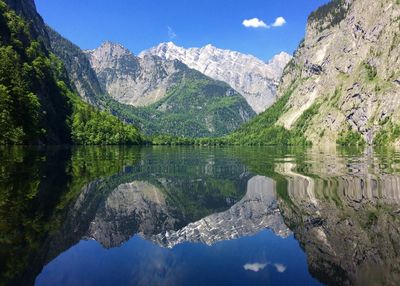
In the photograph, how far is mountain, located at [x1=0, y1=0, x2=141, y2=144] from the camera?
3401 inches

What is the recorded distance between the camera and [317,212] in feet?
73.3

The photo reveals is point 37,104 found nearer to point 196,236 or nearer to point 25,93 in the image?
point 25,93

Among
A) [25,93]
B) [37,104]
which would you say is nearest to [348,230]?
[25,93]

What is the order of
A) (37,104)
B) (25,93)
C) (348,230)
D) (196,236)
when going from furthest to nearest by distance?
(37,104) → (25,93) → (196,236) → (348,230)

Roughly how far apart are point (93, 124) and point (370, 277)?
17693 centimetres

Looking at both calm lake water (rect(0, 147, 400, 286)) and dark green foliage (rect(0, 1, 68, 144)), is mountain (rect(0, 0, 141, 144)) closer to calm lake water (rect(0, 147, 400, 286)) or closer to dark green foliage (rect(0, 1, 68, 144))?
dark green foliage (rect(0, 1, 68, 144))

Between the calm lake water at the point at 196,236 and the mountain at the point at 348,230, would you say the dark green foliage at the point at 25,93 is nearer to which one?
the calm lake water at the point at 196,236

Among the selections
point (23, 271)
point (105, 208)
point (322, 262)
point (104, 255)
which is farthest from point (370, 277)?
point (105, 208)

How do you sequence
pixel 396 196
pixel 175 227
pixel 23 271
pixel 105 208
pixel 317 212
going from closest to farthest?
pixel 23 271 < pixel 175 227 < pixel 317 212 < pixel 105 208 < pixel 396 196

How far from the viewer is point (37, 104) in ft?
313

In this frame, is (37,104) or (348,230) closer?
(348,230)

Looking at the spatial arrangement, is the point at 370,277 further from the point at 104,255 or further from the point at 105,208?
the point at 105,208

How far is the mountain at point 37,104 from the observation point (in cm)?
8638

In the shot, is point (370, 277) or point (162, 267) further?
point (162, 267)
